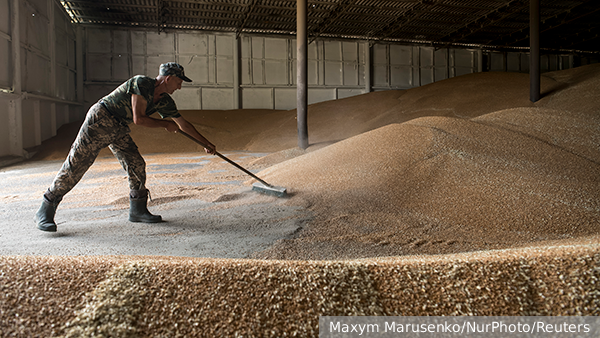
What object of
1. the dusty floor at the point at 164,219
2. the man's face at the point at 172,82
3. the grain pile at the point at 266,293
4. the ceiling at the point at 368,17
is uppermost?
the ceiling at the point at 368,17

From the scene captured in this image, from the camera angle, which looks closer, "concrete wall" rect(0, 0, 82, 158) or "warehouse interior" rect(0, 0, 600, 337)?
"warehouse interior" rect(0, 0, 600, 337)

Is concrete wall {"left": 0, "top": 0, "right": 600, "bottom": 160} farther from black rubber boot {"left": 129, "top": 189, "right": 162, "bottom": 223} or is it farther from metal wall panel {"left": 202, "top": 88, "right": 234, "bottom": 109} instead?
black rubber boot {"left": 129, "top": 189, "right": 162, "bottom": 223}

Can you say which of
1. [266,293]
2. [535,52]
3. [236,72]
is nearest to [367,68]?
[236,72]

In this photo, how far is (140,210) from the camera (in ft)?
11.3

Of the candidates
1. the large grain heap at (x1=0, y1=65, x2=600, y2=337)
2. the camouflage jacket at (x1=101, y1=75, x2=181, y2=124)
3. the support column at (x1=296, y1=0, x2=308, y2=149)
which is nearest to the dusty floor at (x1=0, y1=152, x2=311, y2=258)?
the large grain heap at (x1=0, y1=65, x2=600, y2=337)

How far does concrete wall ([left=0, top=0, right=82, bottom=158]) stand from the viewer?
26.5ft

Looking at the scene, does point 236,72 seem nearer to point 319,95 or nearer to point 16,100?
point 319,95

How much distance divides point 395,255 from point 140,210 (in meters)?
2.34

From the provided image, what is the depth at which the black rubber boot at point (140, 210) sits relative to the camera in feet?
11.2

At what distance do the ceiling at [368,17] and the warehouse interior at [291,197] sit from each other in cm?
11

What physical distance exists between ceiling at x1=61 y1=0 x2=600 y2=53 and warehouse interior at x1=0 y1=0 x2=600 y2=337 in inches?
4.3

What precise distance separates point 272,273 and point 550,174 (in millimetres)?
3542

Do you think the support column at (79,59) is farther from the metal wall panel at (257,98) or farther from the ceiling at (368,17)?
the metal wall panel at (257,98)

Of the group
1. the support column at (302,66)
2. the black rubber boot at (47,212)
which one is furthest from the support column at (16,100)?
the black rubber boot at (47,212)
